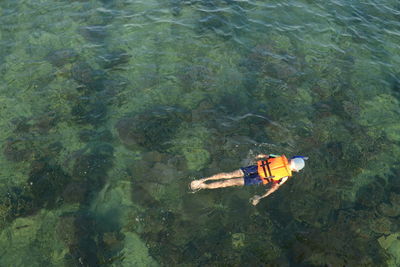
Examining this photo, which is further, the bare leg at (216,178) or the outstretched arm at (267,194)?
the bare leg at (216,178)

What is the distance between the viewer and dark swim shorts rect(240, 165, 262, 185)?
12.1 m

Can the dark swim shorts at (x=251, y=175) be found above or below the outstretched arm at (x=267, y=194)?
above

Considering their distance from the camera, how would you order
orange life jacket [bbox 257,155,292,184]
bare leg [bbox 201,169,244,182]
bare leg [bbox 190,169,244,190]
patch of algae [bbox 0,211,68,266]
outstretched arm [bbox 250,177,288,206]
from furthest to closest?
bare leg [bbox 201,169,244,182]
bare leg [bbox 190,169,244,190]
outstretched arm [bbox 250,177,288,206]
orange life jacket [bbox 257,155,292,184]
patch of algae [bbox 0,211,68,266]

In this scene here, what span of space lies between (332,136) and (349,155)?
3.80 ft

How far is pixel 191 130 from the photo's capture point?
1423cm

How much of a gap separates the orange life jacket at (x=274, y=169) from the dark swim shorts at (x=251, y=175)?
179mm

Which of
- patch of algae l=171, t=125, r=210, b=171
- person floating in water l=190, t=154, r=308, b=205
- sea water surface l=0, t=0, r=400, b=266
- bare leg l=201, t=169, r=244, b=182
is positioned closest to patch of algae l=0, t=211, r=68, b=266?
sea water surface l=0, t=0, r=400, b=266

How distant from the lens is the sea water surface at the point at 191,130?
11.1m

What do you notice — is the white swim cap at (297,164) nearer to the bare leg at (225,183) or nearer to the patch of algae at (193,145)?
the bare leg at (225,183)

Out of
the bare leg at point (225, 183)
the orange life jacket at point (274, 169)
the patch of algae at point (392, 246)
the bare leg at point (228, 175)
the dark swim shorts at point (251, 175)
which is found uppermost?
the orange life jacket at point (274, 169)

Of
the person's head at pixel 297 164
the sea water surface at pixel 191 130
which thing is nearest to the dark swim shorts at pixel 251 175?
the sea water surface at pixel 191 130

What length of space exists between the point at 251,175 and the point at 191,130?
3546 millimetres

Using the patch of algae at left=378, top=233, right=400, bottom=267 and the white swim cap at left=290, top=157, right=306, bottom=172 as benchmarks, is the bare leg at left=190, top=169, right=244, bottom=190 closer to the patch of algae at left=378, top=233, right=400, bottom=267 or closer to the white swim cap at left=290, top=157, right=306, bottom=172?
the white swim cap at left=290, top=157, right=306, bottom=172

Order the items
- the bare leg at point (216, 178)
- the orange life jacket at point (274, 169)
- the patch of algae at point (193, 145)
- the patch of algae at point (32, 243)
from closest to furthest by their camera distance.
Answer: the patch of algae at point (32, 243) < the orange life jacket at point (274, 169) < the bare leg at point (216, 178) < the patch of algae at point (193, 145)
